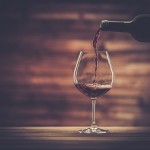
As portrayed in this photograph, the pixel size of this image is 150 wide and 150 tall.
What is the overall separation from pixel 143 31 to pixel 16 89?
0.55 m

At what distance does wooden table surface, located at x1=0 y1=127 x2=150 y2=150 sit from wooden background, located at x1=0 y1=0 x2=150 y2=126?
0.32m

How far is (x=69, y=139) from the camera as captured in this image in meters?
1.39

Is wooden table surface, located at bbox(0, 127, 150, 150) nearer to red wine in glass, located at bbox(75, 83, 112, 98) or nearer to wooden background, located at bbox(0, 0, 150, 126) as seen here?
red wine in glass, located at bbox(75, 83, 112, 98)

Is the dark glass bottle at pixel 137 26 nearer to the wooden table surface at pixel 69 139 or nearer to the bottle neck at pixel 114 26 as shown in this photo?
the bottle neck at pixel 114 26

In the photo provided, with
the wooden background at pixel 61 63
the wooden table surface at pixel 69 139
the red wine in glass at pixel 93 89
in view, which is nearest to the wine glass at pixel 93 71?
the red wine in glass at pixel 93 89

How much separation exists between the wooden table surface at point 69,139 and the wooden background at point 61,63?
32 cm

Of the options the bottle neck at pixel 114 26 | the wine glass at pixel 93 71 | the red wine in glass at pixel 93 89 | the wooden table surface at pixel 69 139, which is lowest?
the wooden table surface at pixel 69 139

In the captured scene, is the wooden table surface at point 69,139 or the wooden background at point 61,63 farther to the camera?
the wooden background at point 61,63

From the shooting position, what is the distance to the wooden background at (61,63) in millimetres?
1881

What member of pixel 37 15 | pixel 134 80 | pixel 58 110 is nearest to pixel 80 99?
pixel 58 110

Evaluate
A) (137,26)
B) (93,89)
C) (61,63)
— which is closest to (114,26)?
(137,26)

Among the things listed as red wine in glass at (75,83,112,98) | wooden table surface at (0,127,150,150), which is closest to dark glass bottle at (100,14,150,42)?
red wine in glass at (75,83,112,98)

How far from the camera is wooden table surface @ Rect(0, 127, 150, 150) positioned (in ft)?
4.28

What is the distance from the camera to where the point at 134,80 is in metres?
1.89
